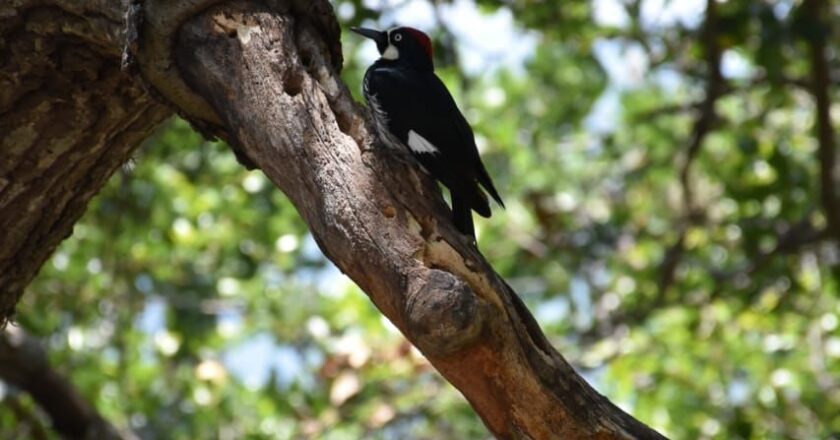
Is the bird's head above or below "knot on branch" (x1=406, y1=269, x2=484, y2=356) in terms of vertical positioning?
above

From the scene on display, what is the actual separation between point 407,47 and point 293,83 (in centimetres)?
112

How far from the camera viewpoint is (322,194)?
95.0 inches

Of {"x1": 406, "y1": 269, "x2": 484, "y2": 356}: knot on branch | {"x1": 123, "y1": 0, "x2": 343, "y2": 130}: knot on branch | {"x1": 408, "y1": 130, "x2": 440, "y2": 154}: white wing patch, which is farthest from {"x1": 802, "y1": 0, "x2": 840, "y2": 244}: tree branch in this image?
{"x1": 406, "y1": 269, "x2": 484, "y2": 356}: knot on branch

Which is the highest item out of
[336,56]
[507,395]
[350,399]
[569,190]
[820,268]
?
[569,190]

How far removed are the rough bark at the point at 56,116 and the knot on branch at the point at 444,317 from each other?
3.41 ft

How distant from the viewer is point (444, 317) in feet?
6.99

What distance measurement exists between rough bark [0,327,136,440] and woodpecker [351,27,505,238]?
1587mm

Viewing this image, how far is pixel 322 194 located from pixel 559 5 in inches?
153

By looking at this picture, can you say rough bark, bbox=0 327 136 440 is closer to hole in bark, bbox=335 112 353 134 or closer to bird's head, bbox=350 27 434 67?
bird's head, bbox=350 27 434 67

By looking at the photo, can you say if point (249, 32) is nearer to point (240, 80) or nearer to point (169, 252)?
point (240, 80)

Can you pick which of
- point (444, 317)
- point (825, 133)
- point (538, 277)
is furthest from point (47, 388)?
point (538, 277)

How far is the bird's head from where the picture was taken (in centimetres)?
360

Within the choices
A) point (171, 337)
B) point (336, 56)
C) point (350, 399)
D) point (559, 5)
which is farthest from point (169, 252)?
point (336, 56)

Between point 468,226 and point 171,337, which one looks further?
point 171,337
